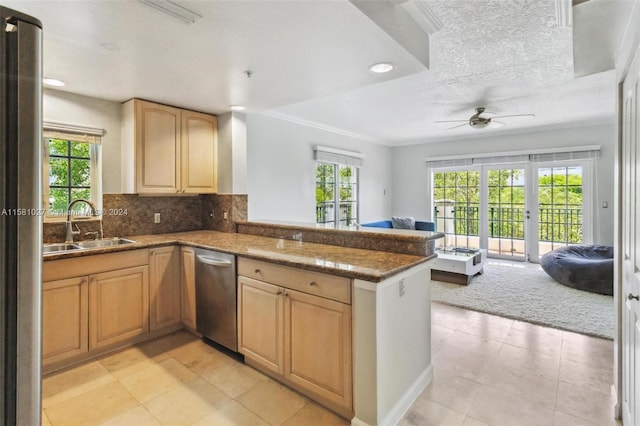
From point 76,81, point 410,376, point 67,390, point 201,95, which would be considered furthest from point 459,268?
point 76,81

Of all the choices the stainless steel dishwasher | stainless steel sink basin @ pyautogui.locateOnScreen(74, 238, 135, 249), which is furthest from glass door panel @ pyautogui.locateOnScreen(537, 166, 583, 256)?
stainless steel sink basin @ pyautogui.locateOnScreen(74, 238, 135, 249)

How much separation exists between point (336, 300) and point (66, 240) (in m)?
2.61

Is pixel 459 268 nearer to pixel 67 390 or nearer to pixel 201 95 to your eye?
pixel 201 95

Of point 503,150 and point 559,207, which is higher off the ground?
point 503,150

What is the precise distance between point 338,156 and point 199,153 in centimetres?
282

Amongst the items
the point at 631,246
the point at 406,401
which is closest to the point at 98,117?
the point at 406,401

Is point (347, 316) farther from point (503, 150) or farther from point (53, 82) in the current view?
point (503, 150)

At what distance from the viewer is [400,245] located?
2332mm

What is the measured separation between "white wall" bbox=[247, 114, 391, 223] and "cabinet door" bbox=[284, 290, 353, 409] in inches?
96.7

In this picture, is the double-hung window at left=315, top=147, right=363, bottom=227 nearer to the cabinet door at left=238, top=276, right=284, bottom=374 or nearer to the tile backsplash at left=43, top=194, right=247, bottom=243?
the tile backsplash at left=43, top=194, right=247, bottom=243

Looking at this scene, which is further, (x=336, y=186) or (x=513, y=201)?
(x=513, y=201)

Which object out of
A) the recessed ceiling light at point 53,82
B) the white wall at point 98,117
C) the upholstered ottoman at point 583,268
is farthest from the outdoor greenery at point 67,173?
the upholstered ottoman at point 583,268

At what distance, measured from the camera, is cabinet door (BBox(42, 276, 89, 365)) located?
234 centimetres

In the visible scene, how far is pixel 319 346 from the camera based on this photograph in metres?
1.94
